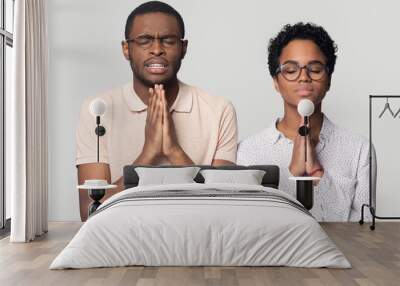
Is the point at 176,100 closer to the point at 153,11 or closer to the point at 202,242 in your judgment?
the point at 153,11

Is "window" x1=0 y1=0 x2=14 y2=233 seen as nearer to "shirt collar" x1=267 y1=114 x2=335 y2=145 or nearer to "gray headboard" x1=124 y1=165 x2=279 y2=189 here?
"gray headboard" x1=124 y1=165 x2=279 y2=189

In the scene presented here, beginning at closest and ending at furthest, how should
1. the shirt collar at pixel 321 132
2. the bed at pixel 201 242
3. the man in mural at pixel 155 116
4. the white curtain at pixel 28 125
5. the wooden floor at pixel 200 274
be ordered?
the wooden floor at pixel 200 274 < the bed at pixel 201 242 < the white curtain at pixel 28 125 < the man in mural at pixel 155 116 < the shirt collar at pixel 321 132

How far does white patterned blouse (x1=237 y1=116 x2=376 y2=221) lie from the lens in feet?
26.2

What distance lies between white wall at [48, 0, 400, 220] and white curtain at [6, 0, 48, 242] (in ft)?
2.55

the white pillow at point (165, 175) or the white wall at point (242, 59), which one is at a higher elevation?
the white wall at point (242, 59)

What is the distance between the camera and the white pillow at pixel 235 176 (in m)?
7.28

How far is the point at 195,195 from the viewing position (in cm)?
567

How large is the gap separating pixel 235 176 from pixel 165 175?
752 mm

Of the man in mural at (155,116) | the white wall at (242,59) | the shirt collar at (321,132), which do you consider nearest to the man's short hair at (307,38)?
the white wall at (242,59)

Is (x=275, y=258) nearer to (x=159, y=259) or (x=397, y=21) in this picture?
(x=159, y=259)

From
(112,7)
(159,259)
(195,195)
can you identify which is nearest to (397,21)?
(112,7)

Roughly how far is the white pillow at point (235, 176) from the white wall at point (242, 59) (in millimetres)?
825

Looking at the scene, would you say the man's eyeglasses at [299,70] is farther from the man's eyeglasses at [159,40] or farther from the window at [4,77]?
the window at [4,77]

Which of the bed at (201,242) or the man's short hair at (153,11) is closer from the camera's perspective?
the bed at (201,242)
